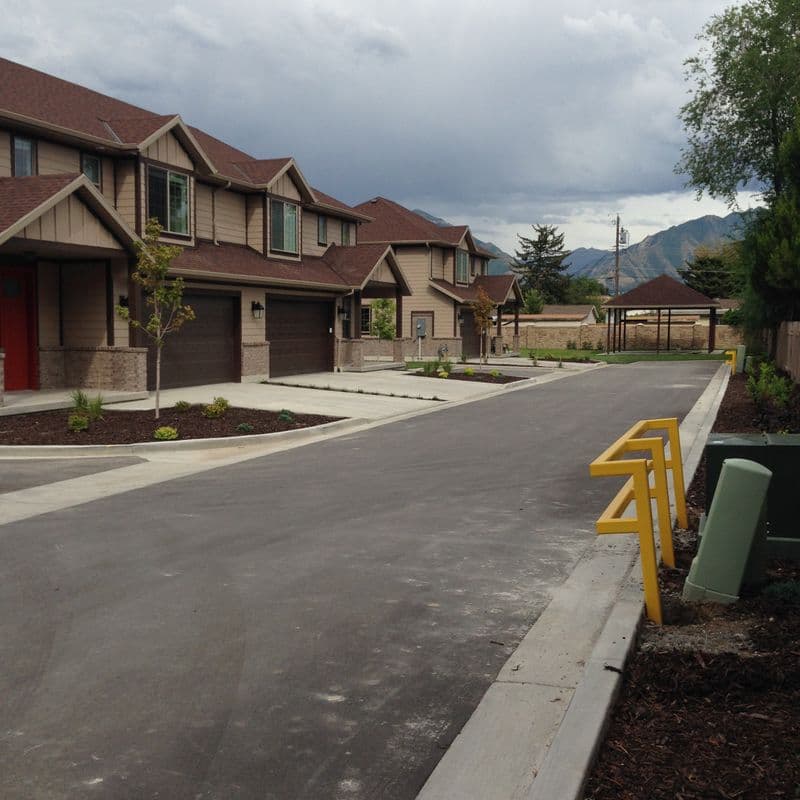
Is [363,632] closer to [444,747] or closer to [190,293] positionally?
[444,747]

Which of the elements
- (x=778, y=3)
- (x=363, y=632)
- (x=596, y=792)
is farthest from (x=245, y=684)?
(x=778, y=3)

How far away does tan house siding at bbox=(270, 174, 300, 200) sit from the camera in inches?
1161

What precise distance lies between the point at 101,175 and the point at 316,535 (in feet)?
54.3

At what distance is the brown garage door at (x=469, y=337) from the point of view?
5125 cm

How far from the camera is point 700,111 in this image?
4347 centimetres

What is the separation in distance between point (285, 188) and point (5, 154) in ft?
39.3

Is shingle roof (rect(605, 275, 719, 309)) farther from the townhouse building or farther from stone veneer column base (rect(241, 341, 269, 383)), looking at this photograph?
stone veneer column base (rect(241, 341, 269, 383))

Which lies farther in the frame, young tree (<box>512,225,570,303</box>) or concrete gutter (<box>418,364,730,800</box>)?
young tree (<box>512,225,570,303</box>)

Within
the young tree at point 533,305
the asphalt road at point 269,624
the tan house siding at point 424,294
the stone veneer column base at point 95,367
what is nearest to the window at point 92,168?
the stone veneer column base at point 95,367

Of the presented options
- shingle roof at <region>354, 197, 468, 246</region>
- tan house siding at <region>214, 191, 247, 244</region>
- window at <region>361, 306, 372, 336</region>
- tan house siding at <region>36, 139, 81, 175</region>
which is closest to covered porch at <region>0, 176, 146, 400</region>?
tan house siding at <region>36, 139, 81, 175</region>

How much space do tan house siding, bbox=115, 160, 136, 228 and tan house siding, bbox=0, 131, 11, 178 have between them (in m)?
3.37

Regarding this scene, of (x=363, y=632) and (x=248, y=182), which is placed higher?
(x=248, y=182)

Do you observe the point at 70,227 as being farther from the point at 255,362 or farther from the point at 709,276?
the point at 709,276

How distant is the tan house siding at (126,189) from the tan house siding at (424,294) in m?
27.4
